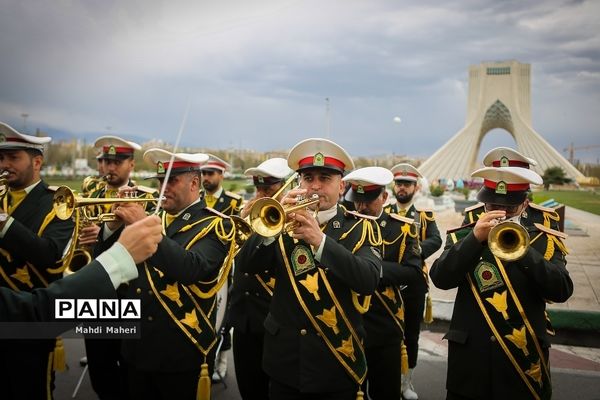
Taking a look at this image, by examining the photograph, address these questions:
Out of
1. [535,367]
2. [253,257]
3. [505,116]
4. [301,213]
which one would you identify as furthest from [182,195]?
[505,116]

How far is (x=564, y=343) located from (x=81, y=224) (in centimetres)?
729

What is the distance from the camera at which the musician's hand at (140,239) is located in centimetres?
230

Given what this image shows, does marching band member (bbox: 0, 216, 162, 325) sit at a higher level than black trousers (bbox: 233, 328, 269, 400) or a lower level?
higher

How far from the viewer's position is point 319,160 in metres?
3.52

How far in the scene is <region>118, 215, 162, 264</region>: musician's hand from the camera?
230 cm

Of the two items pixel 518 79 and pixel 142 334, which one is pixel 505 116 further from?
pixel 142 334

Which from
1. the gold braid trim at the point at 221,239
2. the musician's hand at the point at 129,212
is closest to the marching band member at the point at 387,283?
the gold braid trim at the point at 221,239

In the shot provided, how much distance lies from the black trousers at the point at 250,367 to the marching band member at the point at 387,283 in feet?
3.41

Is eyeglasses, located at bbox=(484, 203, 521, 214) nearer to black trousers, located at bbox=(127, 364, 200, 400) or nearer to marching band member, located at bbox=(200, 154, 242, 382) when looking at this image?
black trousers, located at bbox=(127, 364, 200, 400)

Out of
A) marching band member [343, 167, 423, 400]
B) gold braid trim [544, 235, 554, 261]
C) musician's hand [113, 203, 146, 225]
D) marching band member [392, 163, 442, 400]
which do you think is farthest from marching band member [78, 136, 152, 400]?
gold braid trim [544, 235, 554, 261]

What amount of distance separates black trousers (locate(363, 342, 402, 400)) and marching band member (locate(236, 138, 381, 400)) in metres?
1.03

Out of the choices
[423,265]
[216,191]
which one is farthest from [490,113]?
[423,265]

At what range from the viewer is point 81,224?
14.1 feet

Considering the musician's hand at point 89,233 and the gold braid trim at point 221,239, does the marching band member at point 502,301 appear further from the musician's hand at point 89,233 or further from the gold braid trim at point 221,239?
the musician's hand at point 89,233
